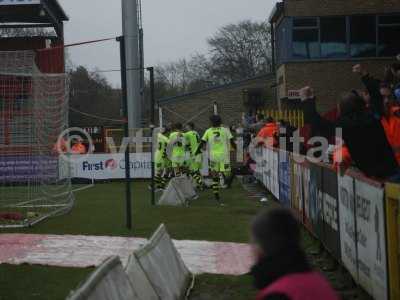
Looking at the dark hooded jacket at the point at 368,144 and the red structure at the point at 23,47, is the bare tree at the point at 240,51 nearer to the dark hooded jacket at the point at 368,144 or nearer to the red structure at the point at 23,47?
the red structure at the point at 23,47

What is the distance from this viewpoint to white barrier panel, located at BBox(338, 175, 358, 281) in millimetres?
7876

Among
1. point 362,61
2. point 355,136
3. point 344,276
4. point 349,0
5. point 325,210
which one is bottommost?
point 344,276

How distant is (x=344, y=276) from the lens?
893cm

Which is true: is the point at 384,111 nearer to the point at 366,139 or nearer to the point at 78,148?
the point at 366,139

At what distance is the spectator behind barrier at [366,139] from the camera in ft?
24.2

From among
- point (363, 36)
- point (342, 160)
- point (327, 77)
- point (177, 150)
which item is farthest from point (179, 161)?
point (363, 36)

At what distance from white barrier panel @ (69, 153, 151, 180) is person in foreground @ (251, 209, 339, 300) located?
23.7 meters

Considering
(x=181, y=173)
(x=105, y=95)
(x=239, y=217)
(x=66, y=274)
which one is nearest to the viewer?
(x=66, y=274)

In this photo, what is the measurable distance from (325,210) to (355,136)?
262cm

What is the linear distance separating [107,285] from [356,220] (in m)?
3.38

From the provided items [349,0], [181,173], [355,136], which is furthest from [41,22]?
[355,136]

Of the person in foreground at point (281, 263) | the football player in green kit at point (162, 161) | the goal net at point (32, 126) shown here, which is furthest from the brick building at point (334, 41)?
the person in foreground at point (281, 263)

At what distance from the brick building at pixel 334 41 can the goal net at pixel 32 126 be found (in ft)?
58.6

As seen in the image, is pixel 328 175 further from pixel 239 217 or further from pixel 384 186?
pixel 239 217
